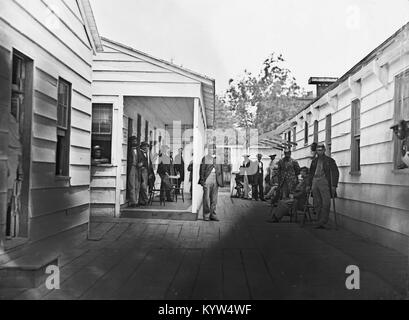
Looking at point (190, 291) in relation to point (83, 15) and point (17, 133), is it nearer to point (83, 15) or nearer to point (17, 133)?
point (17, 133)

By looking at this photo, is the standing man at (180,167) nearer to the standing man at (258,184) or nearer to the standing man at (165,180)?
the standing man at (165,180)

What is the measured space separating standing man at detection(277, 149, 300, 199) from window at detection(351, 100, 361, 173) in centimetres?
54

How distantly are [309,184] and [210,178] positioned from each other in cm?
155

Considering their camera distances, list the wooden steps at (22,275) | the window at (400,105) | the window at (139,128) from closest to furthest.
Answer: the wooden steps at (22,275)
the window at (400,105)
the window at (139,128)

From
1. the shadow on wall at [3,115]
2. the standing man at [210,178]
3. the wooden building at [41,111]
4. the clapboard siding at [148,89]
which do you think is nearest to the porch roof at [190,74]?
the clapboard siding at [148,89]

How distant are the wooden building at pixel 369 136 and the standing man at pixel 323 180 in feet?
0.34

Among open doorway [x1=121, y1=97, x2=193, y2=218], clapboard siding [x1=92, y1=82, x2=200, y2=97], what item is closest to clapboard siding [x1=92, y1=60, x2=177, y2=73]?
clapboard siding [x1=92, y1=82, x2=200, y2=97]

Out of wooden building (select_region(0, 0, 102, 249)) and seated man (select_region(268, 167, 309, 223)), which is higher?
wooden building (select_region(0, 0, 102, 249))

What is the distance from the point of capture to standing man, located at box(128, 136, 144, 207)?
6703mm

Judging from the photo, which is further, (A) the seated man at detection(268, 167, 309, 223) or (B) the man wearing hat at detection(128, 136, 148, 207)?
(B) the man wearing hat at detection(128, 136, 148, 207)

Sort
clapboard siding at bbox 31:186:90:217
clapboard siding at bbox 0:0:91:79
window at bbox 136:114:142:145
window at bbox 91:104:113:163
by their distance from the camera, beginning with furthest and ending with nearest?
1. window at bbox 136:114:142:145
2. window at bbox 91:104:113:163
3. clapboard siding at bbox 31:186:90:217
4. clapboard siding at bbox 0:0:91:79

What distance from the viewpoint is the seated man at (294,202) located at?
4555 millimetres

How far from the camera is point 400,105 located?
3.25m

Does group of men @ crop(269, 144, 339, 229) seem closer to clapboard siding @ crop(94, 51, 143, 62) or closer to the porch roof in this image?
the porch roof
